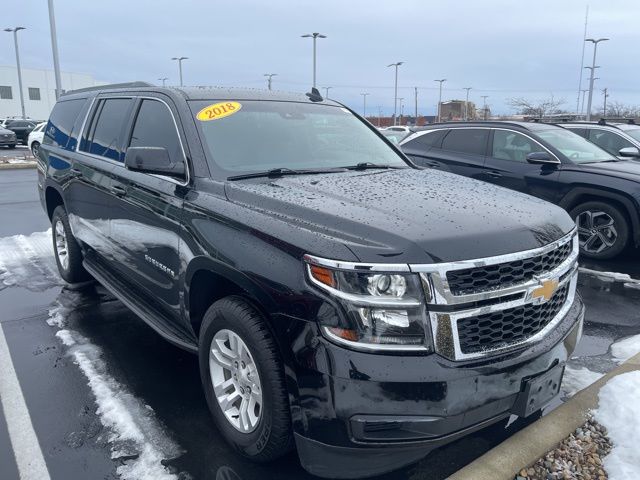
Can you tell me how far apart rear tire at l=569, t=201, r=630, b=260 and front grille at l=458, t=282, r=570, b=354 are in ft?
16.0

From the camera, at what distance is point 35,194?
506 inches

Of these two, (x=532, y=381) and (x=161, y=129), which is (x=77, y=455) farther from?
(x=532, y=381)

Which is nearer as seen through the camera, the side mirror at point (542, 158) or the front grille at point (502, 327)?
the front grille at point (502, 327)

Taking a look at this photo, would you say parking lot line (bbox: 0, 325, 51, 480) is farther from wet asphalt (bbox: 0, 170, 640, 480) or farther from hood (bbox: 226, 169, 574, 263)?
hood (bbox: 226, 169, 574, 263)

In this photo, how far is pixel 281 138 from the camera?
3752mm

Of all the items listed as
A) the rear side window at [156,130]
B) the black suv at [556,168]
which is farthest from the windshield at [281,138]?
the black suv at [556,168]

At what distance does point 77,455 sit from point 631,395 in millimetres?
3139

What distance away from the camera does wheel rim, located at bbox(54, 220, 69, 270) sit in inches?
225

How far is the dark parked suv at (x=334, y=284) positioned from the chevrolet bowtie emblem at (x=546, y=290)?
0.01 meters

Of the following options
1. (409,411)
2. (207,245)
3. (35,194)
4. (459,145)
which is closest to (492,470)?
(409,411)

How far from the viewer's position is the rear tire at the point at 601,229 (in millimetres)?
6770

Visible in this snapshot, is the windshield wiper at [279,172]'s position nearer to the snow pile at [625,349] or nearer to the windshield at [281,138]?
the windshield at [281,138]

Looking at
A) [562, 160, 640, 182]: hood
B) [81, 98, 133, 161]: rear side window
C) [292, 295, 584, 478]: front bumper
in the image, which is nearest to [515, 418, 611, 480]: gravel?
[292, 295, 584, 478]: front bumper

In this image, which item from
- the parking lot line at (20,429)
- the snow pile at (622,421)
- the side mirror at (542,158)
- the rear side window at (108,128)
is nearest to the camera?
the snow pile at (622,421)
